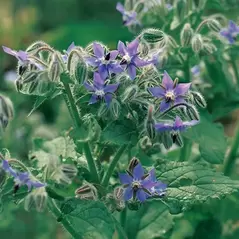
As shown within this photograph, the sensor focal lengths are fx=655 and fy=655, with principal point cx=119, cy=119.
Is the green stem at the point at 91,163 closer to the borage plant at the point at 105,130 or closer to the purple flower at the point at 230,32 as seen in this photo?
the borage plant at the point at 105,130

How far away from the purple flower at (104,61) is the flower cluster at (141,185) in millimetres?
214

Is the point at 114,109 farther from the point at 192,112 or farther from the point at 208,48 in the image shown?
the point at 208,48

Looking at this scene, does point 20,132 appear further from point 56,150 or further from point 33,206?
point 33,206

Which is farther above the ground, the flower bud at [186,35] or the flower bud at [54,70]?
the flower bud at [54,70]

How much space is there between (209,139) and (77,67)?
1.84 feet

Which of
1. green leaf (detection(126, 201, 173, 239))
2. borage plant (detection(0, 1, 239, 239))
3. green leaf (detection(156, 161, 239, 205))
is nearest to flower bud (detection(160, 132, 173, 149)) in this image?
borage plant (detection(0, 1, 239, 239))

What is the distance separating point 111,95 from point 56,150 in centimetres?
35

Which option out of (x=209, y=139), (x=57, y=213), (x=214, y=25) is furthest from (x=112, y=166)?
(x=214, y=25)

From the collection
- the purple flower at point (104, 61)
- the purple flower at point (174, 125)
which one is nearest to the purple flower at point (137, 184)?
the purple flower at point (174, 125)

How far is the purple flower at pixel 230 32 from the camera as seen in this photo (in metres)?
1.74

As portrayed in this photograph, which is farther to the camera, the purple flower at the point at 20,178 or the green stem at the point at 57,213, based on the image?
the green stem at the point at 57,213

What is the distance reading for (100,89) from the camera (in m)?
1.28

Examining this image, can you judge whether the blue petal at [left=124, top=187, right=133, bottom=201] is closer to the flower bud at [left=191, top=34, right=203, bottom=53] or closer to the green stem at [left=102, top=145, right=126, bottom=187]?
the green stem at [left=102, top=145, right=126, bottom=187]

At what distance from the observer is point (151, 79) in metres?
1.33
